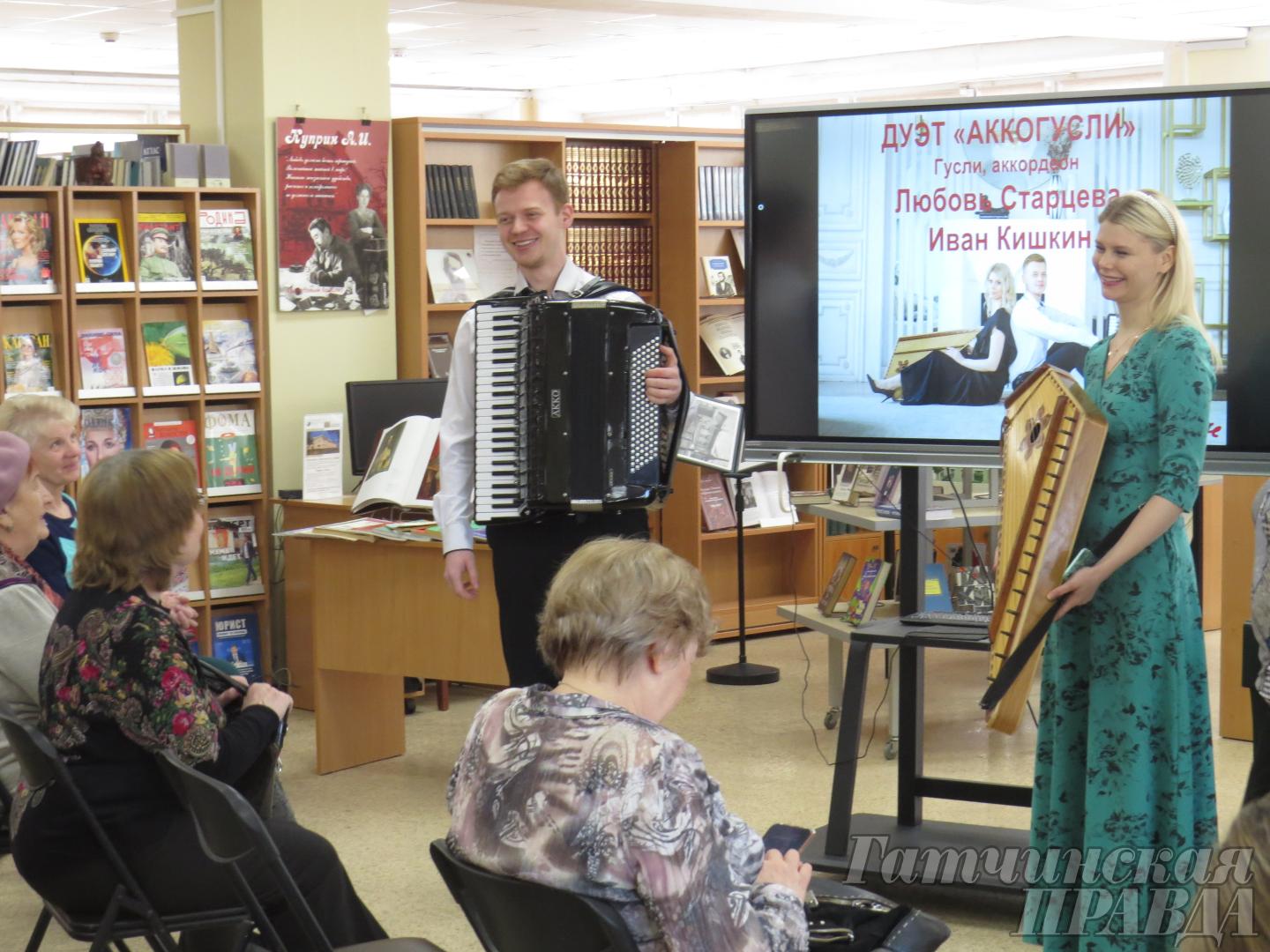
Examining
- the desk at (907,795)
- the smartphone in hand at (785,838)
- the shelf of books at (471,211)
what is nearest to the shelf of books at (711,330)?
the shelf of books at (471,211)

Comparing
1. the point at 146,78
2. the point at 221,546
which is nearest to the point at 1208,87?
the point at 221,546

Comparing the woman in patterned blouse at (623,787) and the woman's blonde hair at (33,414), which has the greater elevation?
the woman's blonde hair at (33,414)

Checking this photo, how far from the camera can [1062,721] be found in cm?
315

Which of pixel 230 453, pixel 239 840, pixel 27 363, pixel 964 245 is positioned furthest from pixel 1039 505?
pixel 27 363

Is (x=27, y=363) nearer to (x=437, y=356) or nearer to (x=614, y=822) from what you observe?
(x=437, y=356)

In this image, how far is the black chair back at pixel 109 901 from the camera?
2.54 meters

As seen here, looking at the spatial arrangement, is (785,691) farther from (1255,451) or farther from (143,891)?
(143,891)

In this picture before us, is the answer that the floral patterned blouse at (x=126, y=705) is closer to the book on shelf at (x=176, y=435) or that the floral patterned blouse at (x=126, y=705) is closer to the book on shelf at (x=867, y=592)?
the book on shelf at (x=867, y=592)

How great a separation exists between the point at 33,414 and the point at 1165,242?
2822 mm

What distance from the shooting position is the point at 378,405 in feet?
19.4

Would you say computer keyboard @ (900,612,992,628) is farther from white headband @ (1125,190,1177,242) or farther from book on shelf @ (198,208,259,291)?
book on shelf @ (198,208,259,291)

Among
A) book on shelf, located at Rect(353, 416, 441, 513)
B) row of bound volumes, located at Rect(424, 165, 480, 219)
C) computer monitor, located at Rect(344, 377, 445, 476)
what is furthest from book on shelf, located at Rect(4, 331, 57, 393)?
row of bound volumes, located at Rect(424, 165, 480, 219)

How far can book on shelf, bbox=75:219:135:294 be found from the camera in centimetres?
554

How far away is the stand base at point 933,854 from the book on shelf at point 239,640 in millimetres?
2776
